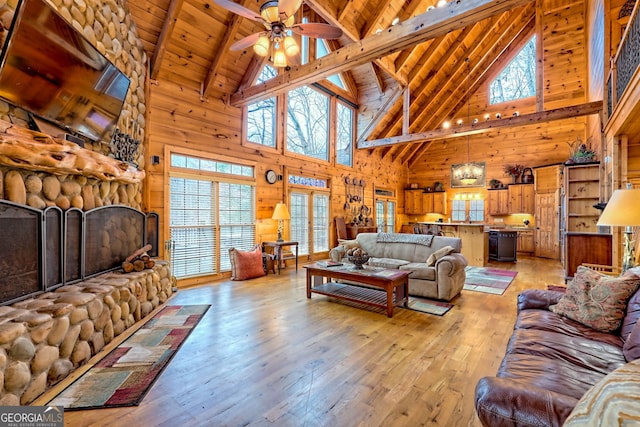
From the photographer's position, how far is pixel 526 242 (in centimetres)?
884

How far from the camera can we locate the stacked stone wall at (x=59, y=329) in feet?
6.10

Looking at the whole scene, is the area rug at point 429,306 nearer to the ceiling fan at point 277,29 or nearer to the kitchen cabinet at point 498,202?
the ceiling fan at point 277,29

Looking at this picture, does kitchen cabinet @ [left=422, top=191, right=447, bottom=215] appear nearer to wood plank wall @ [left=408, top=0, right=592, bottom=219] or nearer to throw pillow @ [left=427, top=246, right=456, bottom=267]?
wood plank wall @ [left=408, top=0, right=592, bottom=219]

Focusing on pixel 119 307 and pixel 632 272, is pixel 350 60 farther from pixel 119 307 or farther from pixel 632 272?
pixel 119 307

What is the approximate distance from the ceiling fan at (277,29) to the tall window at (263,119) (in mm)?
2621

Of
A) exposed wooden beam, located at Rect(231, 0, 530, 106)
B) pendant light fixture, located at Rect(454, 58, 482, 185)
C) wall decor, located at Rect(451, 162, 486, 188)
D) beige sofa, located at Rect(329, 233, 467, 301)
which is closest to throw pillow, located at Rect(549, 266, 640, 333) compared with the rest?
beige sofa, located at Rect(329, 233, 467, 301)

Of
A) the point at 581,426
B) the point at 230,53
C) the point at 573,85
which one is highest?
the point at 573,85

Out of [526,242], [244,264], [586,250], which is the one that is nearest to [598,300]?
[586,250]

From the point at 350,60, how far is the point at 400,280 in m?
2.93

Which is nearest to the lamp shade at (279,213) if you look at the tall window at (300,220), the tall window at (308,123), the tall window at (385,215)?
the tall window at (300,220)

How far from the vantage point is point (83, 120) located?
3.11m

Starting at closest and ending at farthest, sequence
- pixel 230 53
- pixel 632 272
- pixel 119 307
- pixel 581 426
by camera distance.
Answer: pixel 581 426, pixel 632 272, pixel 119 307, pixel 230 53

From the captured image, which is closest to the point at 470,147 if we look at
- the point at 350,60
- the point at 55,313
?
the point at 350,60

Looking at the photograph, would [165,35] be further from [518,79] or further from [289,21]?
[518,79]
